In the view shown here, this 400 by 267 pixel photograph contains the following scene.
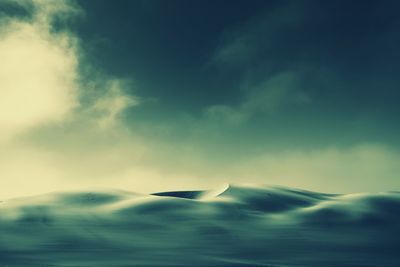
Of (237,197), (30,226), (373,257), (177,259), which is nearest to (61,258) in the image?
(177,259)

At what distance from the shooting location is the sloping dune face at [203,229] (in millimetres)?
30203

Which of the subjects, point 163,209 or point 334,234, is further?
point 163,209

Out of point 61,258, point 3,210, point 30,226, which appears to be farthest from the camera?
point 3,210

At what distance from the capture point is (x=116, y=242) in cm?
3672

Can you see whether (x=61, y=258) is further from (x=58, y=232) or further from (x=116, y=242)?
(x=58, y=232)

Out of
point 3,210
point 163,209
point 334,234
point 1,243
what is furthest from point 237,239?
point 3,210

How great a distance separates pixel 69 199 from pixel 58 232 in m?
16.7

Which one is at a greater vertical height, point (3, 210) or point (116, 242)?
point (3, 210)

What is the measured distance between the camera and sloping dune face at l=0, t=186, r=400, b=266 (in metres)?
30.2

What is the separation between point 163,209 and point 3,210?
16471 millimetres

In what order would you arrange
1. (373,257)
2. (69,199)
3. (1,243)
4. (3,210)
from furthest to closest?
(69,199) → (3,210) → (1,243) → (373,257)

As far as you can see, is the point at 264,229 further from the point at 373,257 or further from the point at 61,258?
the point at 61,258

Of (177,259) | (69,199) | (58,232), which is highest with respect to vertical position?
(69,199)

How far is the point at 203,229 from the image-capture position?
42.3m
